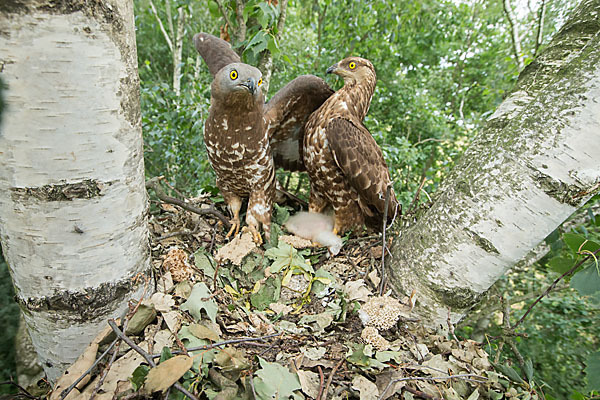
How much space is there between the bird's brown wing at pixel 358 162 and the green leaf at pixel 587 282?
1.02 metres

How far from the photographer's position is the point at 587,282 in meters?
1.28

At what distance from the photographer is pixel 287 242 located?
214 cm

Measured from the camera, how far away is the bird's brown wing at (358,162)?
2.10m

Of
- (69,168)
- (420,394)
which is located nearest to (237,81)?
(69,168)

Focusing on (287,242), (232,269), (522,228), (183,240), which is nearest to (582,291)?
(522,228)

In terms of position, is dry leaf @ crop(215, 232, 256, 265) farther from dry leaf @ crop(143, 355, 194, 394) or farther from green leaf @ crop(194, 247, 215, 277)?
dry leaf @ crop(143, 355, 194, 394)

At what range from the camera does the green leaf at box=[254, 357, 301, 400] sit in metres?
1.10

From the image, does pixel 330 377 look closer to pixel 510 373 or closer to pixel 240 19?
pixel 510 373

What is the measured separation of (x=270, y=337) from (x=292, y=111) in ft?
5.70

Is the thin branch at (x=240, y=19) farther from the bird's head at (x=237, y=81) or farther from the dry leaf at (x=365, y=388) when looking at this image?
the dry leaf at (x=365, y=388)

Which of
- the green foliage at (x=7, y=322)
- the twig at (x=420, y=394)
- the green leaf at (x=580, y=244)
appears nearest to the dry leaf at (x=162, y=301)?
the twig at (x=420, y=394)

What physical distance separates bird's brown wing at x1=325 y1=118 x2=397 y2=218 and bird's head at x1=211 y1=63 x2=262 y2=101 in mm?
563

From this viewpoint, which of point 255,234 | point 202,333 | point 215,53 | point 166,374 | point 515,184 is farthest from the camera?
point 215,53

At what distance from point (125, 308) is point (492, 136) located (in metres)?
1.77
